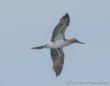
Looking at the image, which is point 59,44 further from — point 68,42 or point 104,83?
point 104,83

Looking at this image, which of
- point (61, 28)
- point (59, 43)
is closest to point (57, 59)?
point (59, 43)

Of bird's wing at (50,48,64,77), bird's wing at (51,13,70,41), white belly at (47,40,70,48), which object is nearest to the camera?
bird's wing at (51,13,70,41)

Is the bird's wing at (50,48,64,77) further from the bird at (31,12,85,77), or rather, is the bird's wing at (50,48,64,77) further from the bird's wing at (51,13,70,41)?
the bird's wing at (51,13,70,41)

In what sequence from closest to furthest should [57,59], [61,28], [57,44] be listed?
[61,28]
[57,44]
[57,59]

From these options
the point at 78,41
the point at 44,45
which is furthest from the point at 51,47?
the point at 78,41

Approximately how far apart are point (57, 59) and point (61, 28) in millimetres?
2843

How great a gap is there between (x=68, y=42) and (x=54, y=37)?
104 centimetres

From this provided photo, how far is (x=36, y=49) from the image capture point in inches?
1195

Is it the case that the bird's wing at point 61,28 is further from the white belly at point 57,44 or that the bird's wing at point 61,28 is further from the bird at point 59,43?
the white belly at point 57,44

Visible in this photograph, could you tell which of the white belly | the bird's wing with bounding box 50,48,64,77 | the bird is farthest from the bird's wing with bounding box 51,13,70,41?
the bird's wing with bounding box 50,48,64,77

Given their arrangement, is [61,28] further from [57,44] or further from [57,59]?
[57,59]

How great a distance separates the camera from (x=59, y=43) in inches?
1185

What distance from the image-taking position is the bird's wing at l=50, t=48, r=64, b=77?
31.3 metres

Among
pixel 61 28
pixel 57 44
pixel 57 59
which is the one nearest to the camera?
pixel 61 28
